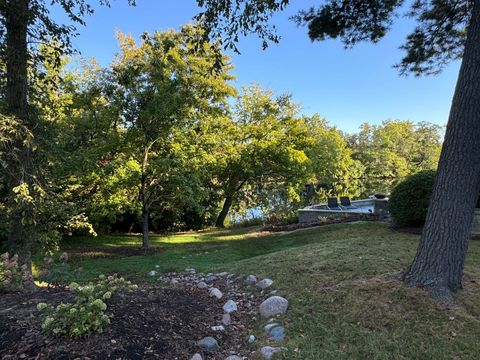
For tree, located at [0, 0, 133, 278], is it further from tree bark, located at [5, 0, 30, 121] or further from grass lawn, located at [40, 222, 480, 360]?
grass lawn, located at [40, 222, 480, 360]

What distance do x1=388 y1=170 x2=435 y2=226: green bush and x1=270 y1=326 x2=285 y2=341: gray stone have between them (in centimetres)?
533

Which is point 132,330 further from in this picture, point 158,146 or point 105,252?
point 158,146

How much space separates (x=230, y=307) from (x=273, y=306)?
47cm

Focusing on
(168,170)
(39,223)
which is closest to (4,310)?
(39,223)

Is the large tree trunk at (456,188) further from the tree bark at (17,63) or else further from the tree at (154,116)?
the tree at (154,116)

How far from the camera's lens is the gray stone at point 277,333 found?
287cm

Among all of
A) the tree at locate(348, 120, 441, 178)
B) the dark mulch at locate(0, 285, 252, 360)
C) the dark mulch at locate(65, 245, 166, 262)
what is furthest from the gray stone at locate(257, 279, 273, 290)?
the tree at locate(348, 120, 441, 178)

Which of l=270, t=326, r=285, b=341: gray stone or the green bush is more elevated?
the green bush

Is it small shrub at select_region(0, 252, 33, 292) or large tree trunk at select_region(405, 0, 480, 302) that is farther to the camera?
small shrub at select_region(0, 252, 33, 292)

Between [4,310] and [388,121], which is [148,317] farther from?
[388,121]

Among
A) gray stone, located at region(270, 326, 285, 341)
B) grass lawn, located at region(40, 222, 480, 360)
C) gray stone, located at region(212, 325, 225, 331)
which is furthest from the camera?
gray stone, located at region(212, 325, 225, 331)

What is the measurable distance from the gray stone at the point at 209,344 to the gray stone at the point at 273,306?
29.3 inches

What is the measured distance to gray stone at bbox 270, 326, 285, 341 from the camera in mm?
2873

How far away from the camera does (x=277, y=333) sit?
2934 mm
